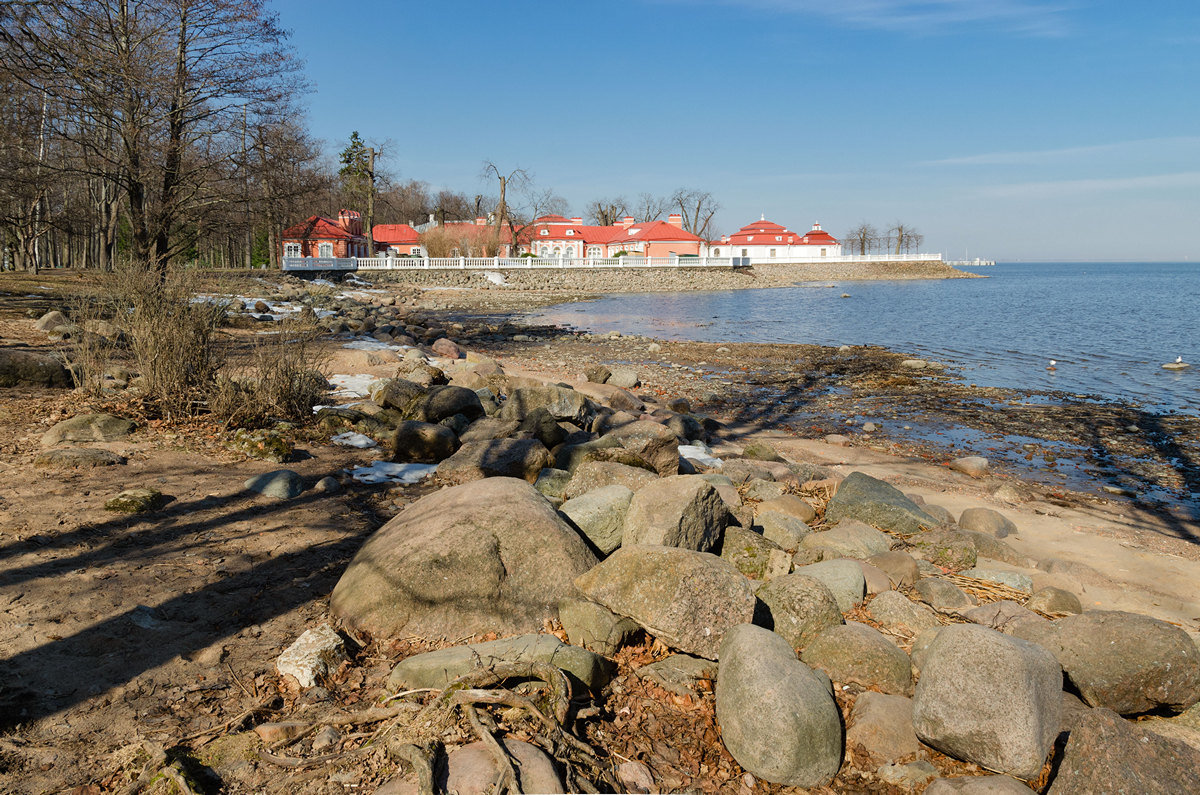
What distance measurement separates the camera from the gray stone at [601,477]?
6.13 m

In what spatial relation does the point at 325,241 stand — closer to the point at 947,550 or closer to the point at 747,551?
the point at 747,551

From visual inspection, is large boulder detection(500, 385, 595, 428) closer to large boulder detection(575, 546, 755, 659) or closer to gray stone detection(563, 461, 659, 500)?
gray stone detection(563, 461, 659, 500)

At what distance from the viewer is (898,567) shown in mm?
5137

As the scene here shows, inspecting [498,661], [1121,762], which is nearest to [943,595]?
[1121,762]

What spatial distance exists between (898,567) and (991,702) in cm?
185

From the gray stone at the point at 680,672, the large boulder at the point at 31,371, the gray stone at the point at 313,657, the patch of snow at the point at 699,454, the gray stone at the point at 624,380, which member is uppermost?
the large boulder at the point at 31,371

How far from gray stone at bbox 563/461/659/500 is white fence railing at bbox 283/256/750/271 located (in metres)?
46.6

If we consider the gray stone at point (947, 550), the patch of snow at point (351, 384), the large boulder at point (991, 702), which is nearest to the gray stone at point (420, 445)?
the patch of snow at point (351, 384)

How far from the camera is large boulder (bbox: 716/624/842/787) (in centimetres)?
326

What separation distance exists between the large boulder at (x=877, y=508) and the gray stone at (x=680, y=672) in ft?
9.93

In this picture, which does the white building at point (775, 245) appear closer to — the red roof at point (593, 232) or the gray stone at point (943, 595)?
the red roof at point (593, 232)

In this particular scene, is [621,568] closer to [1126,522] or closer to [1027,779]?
[1027,779]

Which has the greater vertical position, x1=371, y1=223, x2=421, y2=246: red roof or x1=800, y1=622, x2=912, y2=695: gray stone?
x1=371, y1=223, x2=421, y2=246: red roof

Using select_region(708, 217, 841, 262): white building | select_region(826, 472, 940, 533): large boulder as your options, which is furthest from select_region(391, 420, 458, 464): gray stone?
select_region(708, 217, 841, 262): white building
